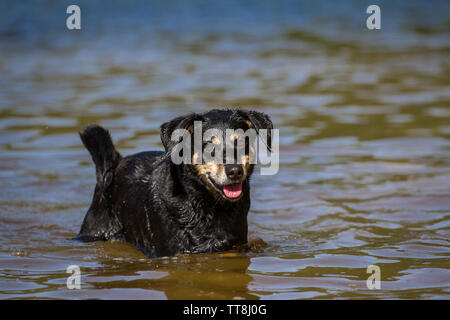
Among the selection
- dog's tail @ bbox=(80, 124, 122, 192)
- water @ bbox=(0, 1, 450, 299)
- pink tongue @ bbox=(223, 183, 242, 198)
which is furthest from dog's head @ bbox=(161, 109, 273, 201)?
dog's tail @ bbox=(80, 124, 122, 192)

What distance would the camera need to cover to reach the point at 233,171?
19.1ft

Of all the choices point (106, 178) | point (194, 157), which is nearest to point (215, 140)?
point (194, 157)

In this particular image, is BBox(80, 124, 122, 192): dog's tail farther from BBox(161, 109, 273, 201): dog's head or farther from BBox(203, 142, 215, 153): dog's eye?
BBox(203, 142, 215, 153): dog's eye

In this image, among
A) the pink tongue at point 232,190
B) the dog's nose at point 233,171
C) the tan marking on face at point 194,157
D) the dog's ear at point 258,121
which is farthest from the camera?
the dog's ear at point 258,121

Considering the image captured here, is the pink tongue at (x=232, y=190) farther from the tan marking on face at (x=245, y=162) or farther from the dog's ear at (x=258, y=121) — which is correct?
the dog's ear at (x=258, y=121)

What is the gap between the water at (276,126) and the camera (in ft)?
19.6

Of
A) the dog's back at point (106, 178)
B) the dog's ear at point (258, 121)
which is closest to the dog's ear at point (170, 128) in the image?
the dog's ear at point (258, 121)

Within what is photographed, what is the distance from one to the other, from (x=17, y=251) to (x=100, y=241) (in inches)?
30.1

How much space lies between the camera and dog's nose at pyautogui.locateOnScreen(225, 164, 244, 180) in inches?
230
